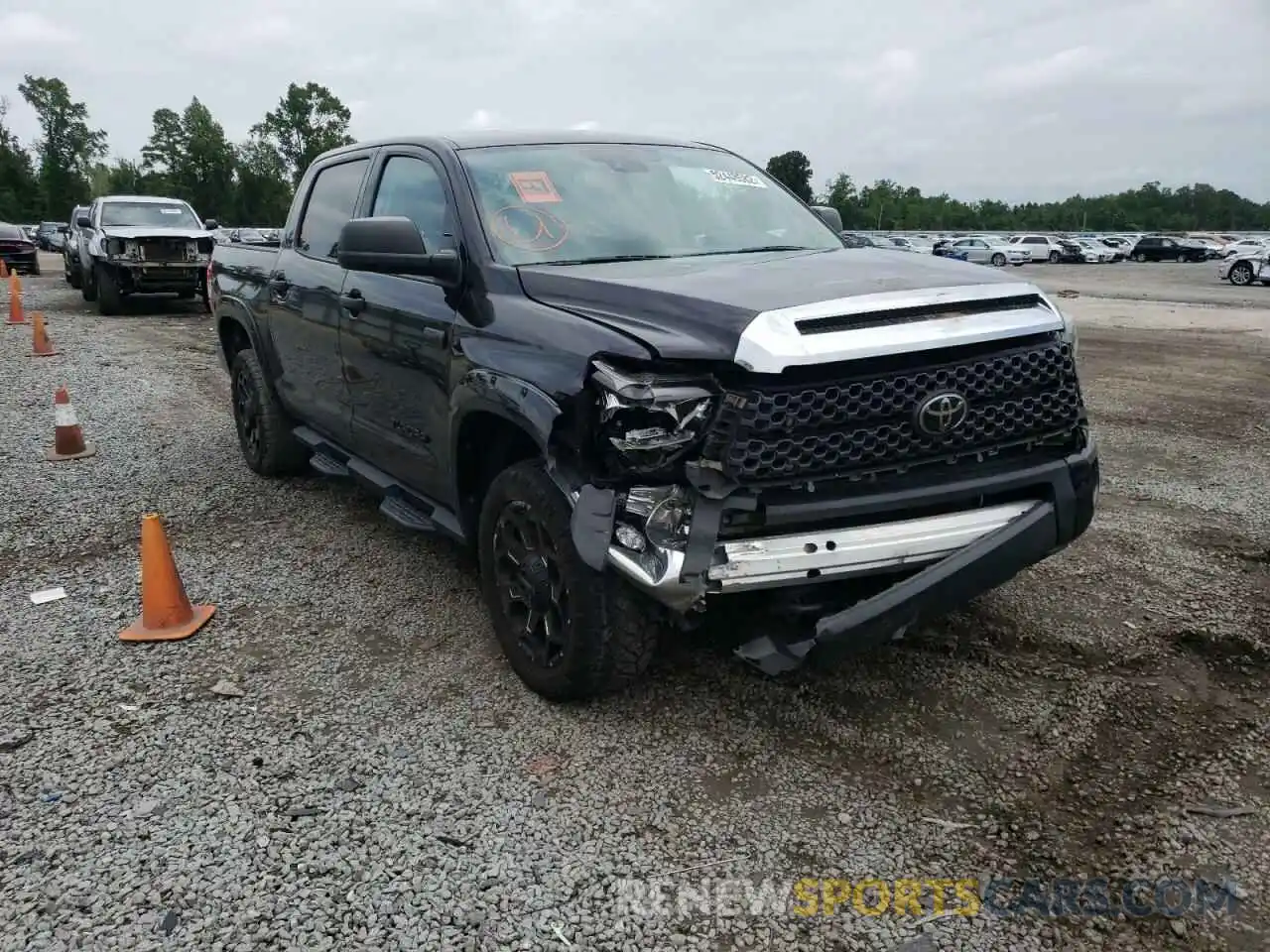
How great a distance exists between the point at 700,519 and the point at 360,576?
2.45 m

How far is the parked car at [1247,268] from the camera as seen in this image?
28.3 metres

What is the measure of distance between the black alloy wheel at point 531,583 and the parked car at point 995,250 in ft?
131

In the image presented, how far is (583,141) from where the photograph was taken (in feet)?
14.0

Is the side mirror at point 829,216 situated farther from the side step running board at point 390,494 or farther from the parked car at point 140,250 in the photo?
the parked car at point 140,250

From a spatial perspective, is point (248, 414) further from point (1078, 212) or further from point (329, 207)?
point (1078, 212)

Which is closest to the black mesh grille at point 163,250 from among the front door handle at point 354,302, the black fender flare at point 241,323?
the black fender flare at point 241,323

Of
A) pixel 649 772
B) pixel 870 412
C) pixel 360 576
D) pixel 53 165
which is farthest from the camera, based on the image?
pixel 53 165

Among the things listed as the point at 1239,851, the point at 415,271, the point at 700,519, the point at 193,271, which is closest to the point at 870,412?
the point at 700,519

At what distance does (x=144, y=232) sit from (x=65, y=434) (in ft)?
32.7

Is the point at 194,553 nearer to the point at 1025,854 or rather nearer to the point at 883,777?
the point at 883,777

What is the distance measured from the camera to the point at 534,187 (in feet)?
12.8

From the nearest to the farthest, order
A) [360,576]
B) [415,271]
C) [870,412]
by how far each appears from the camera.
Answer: [870,412] < [415,271] < [360,576]

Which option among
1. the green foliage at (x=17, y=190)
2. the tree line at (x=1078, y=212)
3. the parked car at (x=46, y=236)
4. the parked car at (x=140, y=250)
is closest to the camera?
the parked car at (x=140, y=250)

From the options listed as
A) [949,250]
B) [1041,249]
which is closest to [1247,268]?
[949,250]
